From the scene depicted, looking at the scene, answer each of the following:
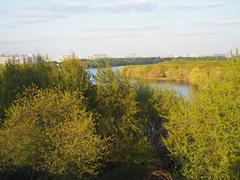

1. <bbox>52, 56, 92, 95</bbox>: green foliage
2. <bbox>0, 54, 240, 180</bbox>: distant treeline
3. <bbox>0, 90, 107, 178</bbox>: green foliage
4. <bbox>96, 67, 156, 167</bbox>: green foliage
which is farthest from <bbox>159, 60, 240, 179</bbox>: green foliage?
<bbox>52, 56, 92, 95</bbox>: green foliage

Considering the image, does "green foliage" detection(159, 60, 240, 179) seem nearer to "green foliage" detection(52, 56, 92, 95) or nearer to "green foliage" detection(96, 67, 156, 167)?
"green foliage" detection(96, 67, 156, 167)

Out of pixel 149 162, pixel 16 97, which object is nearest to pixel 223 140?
pixel 149 162

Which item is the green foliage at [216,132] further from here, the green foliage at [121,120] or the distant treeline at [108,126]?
the green foliage at [121,120]

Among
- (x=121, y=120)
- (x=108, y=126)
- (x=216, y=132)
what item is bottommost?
(x=108, y=126)

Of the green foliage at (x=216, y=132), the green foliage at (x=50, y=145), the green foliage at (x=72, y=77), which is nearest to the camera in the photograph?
the green foliage at (x=216, y=132)

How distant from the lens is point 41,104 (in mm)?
22062

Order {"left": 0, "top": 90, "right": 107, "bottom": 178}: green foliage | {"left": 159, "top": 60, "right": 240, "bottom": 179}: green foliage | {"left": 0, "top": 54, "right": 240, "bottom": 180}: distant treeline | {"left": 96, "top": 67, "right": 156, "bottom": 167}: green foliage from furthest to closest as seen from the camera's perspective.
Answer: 1. {"left": 96, "top": 67, "right": 156, "bottom": 167}: green foliage
2. {"left": 0, "top": 90, "right": 107, "bottom": 178}: green foliage
3. {"left": 0, "top": 54, "right": 240, "bottom": 180}: distant treeline
4. {"left": 159, "top": 60, "right": 240, "bottom": 179}: green foliage

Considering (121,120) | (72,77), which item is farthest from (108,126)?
(72,77)

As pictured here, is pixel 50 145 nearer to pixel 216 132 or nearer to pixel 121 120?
pixel 121 120

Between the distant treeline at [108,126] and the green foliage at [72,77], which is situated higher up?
the green foliage at [72,77]

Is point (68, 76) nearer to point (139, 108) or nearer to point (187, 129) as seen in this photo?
point (139, 108)

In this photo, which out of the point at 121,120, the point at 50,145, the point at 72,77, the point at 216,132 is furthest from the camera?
the point at 72,77

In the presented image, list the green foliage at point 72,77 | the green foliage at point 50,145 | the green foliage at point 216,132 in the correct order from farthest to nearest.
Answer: the green foliage at point 72,77 < the green foliage at point 50,145 < the green foliage at point 216,132

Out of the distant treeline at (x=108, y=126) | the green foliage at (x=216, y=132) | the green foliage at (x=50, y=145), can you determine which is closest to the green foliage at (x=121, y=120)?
the distant treeline at (x=108, y=126)
